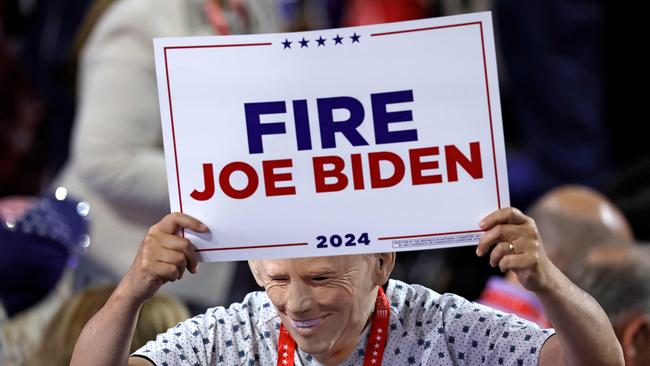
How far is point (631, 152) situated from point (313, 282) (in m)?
3.74

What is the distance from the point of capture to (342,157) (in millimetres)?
2797

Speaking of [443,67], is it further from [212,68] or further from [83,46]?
[83,46]

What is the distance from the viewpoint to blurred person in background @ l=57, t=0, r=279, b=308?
4684 millimetres

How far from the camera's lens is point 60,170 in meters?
6.08

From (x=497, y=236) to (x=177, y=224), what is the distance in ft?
1.96

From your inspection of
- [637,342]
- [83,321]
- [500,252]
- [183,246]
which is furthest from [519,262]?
[83,321]

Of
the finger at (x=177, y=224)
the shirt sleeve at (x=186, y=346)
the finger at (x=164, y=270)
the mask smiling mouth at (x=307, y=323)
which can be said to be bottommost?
the shirt sleeve at (x=186, y=346)

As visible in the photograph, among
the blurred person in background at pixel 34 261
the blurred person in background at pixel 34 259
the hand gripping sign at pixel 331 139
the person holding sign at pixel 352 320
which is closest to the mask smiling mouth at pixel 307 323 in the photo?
the person holding sign at pixel 352 320

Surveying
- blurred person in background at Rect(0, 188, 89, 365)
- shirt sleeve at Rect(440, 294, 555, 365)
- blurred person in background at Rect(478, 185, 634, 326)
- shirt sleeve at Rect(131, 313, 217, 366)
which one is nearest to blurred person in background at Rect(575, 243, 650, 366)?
blurred person in background at Rect(478, 185, 634, 326)

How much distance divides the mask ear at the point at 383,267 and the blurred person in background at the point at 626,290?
0.92 metres

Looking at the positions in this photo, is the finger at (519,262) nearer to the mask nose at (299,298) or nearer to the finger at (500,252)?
the finger at (500,252)

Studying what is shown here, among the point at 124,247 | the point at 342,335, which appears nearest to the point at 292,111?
the point at 342,335

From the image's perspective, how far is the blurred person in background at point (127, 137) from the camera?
468 cm

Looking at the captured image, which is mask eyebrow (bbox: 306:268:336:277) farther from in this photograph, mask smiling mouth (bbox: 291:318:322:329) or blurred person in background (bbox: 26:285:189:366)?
blurred person in background (bbox: 26:285:189:366)
